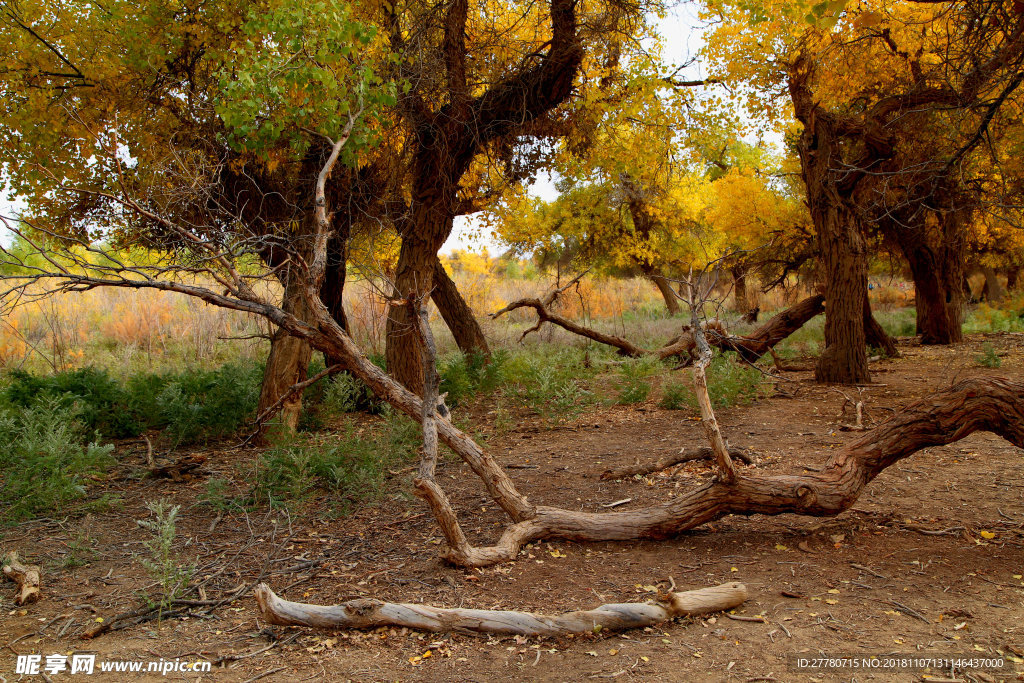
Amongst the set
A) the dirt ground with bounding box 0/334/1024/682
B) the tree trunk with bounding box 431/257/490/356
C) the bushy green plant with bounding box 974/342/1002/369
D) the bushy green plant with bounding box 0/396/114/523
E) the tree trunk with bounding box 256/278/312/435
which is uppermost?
the tree trunk with bounding box 431/257/490/356

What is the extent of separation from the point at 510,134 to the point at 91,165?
4.43 meters

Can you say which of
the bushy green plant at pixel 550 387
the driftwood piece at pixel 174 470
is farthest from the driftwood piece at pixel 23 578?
the bushy green plant at pixel 550 387

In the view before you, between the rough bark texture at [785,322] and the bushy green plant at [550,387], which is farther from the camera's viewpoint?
the rough bark texture at [785,322]

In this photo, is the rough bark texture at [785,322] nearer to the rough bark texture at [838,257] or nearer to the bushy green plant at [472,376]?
the rough bark texture at [838,257]

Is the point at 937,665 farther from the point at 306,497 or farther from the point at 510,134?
the point at 510,134

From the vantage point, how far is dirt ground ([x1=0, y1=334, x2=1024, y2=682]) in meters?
2.75

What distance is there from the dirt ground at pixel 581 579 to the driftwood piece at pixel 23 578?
0.08 meters

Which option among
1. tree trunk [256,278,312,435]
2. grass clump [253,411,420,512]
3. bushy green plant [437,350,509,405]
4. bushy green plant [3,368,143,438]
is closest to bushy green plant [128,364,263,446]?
bushy green plant [3,368,143,438]

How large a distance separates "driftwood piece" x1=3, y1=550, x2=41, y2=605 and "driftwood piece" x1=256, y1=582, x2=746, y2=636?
1429 millimetres

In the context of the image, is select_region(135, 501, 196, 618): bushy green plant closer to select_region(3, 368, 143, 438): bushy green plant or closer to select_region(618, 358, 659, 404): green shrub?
select_region(3, 368, 143, 438): bushy green plant

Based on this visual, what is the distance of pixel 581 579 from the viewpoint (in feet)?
11.5

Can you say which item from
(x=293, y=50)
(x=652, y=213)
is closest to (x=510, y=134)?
(x=293, y=50)

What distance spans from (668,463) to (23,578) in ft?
13.1

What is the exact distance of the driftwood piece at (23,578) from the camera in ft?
11.4
